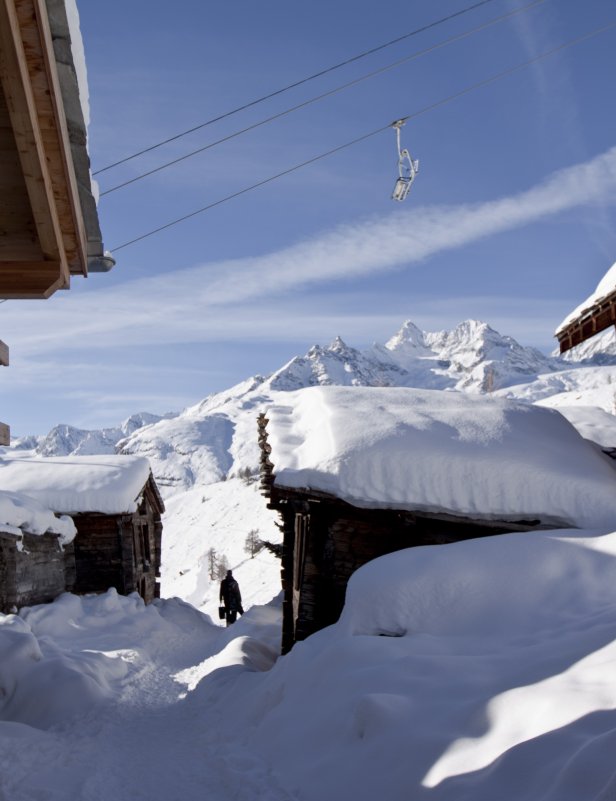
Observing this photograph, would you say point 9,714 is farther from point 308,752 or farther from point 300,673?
point 308,752

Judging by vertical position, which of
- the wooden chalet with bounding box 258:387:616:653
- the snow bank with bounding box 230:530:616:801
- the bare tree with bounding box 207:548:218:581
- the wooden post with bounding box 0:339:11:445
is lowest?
the bare tree with bounding box 207:548:218:581

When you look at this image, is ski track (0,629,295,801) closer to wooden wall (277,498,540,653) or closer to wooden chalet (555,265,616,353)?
wooden wall (277,498,540,653)

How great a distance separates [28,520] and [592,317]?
490 inches

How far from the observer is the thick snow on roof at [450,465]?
9102 millimetres

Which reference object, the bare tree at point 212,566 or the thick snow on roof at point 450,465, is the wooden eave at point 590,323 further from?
the bare tree at point 212,566

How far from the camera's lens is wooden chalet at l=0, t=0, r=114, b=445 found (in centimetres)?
369

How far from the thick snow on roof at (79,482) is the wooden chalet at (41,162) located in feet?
46.6

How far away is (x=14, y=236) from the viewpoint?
202 inches

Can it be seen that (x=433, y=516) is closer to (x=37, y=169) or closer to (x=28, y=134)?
(x=37, y=169)

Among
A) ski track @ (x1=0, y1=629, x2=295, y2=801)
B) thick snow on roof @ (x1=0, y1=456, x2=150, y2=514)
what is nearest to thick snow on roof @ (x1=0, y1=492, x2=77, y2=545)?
thick snow on roof @ (x1=0, y1=456, x2=150, y2=514)

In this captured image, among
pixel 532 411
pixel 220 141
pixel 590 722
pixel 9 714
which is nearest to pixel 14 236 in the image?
pixel 220 141

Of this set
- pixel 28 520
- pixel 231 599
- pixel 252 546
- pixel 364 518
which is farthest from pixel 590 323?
pixel 252 546

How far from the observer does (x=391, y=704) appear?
479cm

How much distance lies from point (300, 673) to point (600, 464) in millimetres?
5896
